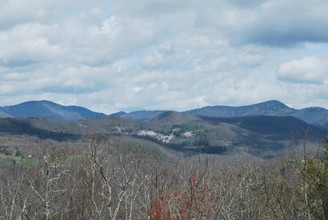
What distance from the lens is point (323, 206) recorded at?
15789mm

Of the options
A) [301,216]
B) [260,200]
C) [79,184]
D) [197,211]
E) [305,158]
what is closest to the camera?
[197,211]

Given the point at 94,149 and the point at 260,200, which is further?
the point at 260,200

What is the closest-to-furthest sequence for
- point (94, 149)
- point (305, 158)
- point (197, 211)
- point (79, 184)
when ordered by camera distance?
point (94, 149), point (197, 211), point (305, 158), point (79, 184)

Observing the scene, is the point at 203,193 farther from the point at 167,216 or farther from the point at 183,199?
the point at 183,199

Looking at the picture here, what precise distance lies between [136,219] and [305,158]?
1571 cm

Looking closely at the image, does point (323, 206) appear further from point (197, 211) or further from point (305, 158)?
point (197, 211)

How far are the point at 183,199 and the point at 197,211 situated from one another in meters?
6.64

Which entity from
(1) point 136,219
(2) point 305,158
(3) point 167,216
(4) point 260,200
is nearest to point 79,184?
(3) point 167,216

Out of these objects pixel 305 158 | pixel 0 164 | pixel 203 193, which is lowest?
pixel 0 164

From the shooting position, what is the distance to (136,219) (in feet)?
95.6

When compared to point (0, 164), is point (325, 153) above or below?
above

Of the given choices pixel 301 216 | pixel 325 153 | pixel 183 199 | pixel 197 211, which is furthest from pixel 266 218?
pixel 197 211

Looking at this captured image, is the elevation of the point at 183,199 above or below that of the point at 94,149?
below

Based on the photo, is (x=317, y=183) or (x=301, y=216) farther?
(x=301, y=216)
